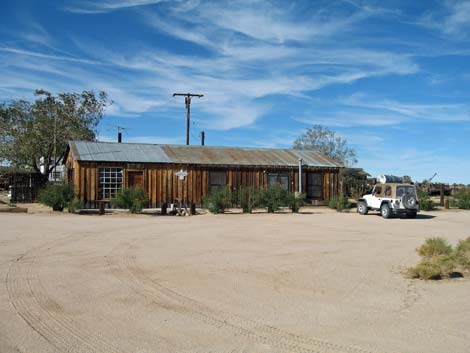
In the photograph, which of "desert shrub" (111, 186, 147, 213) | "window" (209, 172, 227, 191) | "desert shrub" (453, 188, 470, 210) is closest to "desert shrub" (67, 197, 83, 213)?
"desert shrub" (111, 186, 147, 213)

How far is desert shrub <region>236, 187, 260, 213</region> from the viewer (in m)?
25.5

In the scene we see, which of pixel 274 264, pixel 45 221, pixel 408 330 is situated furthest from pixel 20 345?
pixel 45 221

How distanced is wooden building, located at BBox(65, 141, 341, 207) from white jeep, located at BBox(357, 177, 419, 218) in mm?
7091

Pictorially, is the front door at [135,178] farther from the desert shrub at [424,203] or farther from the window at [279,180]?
the desert shrub at [424,203]

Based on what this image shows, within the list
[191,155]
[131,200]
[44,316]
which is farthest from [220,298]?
[191,155]

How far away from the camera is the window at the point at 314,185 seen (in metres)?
32.2

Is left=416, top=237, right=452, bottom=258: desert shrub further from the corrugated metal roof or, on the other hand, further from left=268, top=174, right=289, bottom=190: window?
left=268, top=174, right=289, bottom=190: window

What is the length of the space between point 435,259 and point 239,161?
2125cm

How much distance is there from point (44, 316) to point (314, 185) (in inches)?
1077

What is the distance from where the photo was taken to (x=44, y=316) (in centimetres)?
608

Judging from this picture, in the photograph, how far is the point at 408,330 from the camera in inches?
229

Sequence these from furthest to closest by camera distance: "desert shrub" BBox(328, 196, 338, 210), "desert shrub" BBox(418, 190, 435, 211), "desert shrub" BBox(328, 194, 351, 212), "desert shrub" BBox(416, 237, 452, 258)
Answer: "desert shrub" BBox(328, 196, 338, 210) → "desert shrub" BBox(328, 194, 351, 212) → "desert shrub" BBox(418, 190, 435, 211) → "desert shrub" BBox(416, 237, 452, 258)

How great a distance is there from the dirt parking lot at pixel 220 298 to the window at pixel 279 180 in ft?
57.5

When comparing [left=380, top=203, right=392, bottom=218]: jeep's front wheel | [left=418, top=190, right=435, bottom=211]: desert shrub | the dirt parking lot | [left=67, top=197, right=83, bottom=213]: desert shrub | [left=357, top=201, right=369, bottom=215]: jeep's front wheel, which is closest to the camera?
the dirt parking lot
